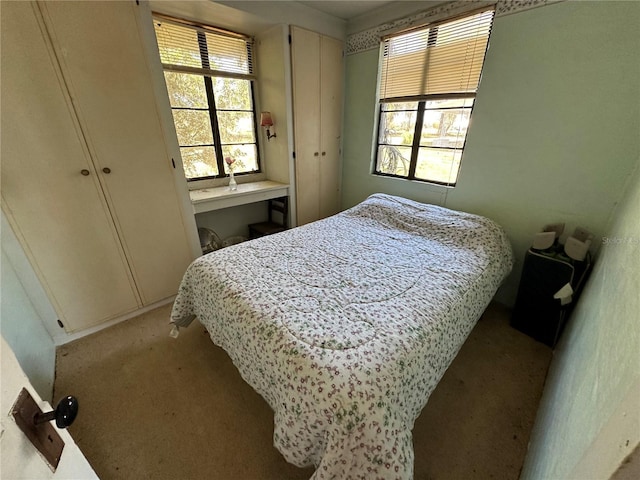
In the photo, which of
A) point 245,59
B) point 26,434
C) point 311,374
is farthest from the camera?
point 245,59

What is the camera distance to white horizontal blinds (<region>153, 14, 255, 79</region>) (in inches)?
84.0

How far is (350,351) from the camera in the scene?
97cm

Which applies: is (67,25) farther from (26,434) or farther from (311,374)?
(311,374)

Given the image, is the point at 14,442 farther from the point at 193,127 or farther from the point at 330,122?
the point at 330,122

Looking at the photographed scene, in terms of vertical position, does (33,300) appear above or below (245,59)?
below

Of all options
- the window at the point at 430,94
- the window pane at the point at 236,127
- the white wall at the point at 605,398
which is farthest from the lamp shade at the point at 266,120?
the white wall at the point at 605,398

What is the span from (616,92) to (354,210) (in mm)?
1798

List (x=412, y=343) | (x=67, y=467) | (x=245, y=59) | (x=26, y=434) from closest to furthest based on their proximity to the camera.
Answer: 1. (x=26, y=434)
2. (x=67, y=467)
3. (x=412, y=343)
4. (x=245, y=59)

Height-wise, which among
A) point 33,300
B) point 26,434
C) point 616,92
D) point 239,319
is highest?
point 616,92

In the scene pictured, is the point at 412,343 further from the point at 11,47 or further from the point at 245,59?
the point at 245,59

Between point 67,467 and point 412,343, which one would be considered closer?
point 67,467

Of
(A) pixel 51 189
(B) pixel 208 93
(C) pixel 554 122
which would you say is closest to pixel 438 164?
(C) pixel 554 122

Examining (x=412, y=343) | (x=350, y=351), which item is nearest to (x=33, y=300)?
(x=350, y=351)

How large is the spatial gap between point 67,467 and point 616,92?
109 inches
